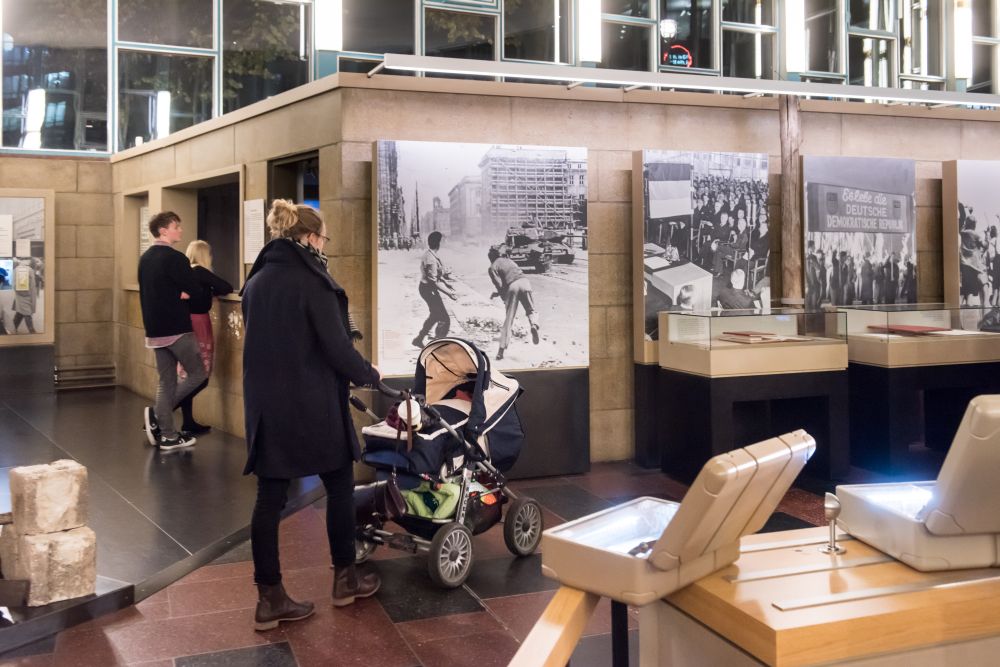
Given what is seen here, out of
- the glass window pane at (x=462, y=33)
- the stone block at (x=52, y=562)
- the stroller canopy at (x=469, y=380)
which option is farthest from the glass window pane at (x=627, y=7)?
the stone block at (x=52, y=562)

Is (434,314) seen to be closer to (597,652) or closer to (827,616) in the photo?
(597,652)

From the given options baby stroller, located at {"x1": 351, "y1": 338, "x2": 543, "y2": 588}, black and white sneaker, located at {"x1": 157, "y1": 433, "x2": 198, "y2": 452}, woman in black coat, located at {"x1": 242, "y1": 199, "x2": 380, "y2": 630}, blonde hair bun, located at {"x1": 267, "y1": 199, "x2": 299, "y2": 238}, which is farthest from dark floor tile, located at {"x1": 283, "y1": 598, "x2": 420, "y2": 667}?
black and white sneaker, located at {"x1": 157, "y1": 433, "x2": 198, "y2": 452}

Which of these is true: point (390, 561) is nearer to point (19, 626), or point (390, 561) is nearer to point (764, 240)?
point (19, 626)

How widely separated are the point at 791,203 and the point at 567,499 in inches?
122

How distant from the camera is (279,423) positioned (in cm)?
439

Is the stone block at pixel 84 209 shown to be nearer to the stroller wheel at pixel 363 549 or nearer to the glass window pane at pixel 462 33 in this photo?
the glass window pane at pixel 462 33

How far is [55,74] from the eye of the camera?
13180 millimetres

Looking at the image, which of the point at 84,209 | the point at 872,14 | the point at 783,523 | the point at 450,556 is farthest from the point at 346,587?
the point at 872,14

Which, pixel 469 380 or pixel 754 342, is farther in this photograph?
pixel 754 342

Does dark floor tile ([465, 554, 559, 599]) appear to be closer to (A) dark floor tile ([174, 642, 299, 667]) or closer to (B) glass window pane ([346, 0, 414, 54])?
(A) dark floor tile ([174, 642, 299, 667])

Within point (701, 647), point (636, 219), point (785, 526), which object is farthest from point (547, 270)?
point (701, 647)

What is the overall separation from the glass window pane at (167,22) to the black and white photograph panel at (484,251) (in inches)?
322

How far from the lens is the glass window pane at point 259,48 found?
14109 mm

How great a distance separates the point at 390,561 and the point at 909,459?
13.9 feet
